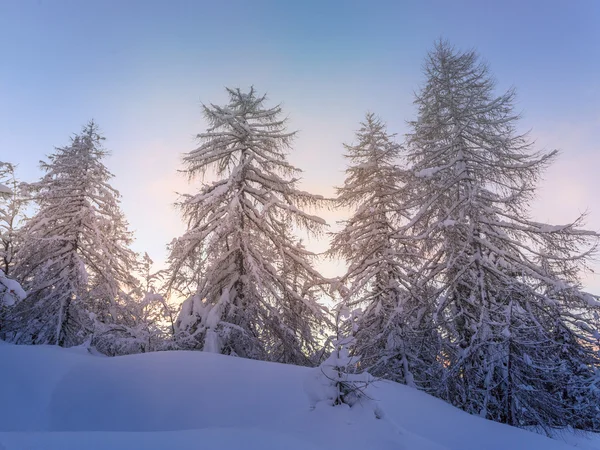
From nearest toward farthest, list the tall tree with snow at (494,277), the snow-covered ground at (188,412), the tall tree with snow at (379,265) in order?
the snow-covered ground at (188,412) → the tall tree with snow at (494,277) → the tall tree with snow at (379,265)

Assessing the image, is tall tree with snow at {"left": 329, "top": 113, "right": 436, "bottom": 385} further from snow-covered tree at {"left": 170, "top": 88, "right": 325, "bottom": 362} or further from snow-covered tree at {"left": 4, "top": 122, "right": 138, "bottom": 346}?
snow-covered tree at {"left": 4, "top": 122, "right": 138, "bottom": 346}

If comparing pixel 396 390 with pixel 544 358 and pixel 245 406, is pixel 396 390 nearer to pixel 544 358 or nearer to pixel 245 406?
pixel 245 406

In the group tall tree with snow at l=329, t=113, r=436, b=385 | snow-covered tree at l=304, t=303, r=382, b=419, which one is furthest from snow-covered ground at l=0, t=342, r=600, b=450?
tall tree with snow at l=329, t=113, r=436, b=385

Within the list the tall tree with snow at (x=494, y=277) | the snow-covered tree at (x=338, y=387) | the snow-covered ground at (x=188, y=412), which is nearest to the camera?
the snow-covered ground at (x=188, y=412)

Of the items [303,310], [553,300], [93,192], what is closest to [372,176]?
[303,310]

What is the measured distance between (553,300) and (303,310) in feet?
23.7

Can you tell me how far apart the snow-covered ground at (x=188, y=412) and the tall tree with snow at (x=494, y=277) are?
114 inches

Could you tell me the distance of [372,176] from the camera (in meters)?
13.3

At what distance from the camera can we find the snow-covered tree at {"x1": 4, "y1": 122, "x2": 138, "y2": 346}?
12328 mm

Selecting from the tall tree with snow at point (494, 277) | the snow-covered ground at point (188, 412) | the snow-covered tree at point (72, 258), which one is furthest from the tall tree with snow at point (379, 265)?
A: the snow-covered tree at point (72, 258)

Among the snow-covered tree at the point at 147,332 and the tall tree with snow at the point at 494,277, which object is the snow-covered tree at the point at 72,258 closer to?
the snow-covered tree at the point at 147,332

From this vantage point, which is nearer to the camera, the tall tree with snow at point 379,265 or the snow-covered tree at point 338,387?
the snow-covered tree at point 338,387

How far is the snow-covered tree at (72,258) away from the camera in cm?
1233

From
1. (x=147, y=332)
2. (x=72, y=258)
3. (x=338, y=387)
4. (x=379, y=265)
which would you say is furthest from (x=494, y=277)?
(x=72, y=258)
